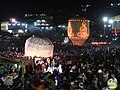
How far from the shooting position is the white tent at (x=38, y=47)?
856 inches

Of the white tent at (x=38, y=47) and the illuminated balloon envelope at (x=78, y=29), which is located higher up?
the illuminated balloon envelope at (x=78, y=29)

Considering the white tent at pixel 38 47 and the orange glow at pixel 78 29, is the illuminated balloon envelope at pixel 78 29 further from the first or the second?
the white tent at pixel 38 47

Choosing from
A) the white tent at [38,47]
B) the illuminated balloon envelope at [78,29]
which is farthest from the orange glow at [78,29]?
the white tent at [38,47]

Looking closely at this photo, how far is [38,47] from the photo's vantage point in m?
21.7

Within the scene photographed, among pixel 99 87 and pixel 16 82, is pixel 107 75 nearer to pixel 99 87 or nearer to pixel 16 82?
pixel 99 87

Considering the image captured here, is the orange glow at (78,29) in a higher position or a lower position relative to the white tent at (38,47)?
higher

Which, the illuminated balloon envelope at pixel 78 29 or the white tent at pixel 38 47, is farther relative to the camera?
the illuminated balloon envelope at pixel 78 29

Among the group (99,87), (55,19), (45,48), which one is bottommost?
(99,87)

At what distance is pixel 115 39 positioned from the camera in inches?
3145

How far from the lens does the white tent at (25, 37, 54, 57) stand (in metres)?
21.7

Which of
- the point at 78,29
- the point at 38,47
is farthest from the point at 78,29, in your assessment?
the point at 38,47

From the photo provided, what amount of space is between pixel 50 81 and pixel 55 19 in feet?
365

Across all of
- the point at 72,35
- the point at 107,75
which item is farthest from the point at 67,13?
the point at 107,75

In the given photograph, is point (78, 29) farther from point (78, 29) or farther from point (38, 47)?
point (38, 47)
